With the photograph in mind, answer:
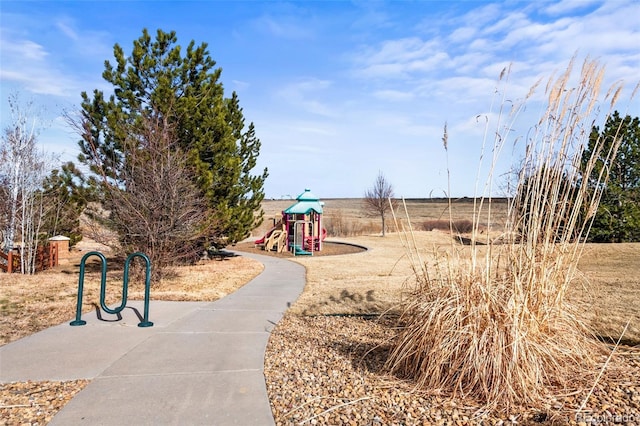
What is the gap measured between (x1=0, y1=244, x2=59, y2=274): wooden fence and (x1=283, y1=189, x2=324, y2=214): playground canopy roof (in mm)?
8315

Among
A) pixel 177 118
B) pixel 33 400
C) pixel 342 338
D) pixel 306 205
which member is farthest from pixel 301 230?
pixel 33 400

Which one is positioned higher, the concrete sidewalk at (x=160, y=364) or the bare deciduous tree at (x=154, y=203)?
the bare deciduous tree at (x=154, y=203)

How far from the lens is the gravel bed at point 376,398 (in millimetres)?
2721

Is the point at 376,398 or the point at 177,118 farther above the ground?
the point at 177,118

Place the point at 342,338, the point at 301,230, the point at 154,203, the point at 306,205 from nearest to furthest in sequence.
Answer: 1. the point at 342,338
2. the point at 154,203
3. the point at 301,230
4. the point at 306,205

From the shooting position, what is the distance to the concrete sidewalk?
2.89 metres

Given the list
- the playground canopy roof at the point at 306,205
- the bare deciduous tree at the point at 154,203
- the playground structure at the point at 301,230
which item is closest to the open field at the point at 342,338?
the bare deciduous tree at the point at 154,203

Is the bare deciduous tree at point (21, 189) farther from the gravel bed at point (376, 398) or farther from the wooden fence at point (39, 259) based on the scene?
the gravel bed at point (376, 398)

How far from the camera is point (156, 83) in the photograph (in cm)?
1122

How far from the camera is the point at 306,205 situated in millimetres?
17656

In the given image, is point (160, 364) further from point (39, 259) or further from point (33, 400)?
point (39, 259)

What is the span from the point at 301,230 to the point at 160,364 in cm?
1331

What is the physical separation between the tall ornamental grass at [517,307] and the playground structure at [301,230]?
13.1 m

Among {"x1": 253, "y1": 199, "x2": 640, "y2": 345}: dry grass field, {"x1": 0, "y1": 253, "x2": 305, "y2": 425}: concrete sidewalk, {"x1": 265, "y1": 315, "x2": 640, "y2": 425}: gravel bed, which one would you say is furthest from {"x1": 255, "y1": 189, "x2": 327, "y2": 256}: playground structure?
{"x1": 265, "y1": 315, "x2": 640, "y2": 425}: gravel bed
